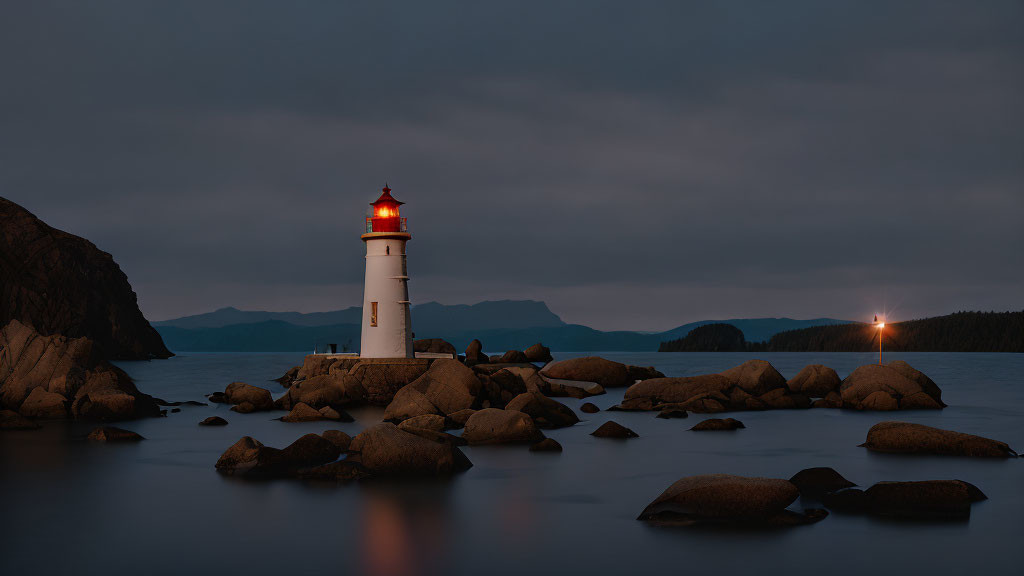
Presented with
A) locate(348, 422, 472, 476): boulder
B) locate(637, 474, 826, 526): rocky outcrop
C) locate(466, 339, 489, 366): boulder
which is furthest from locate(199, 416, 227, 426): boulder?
locate(466, 339, 489, 366): boulder

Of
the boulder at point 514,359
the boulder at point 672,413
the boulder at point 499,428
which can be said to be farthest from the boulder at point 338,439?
the boulder at point 514,359

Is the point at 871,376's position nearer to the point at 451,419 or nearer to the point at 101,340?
the point at 451,419

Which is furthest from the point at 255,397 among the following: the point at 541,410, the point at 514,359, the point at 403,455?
the point at 514,359

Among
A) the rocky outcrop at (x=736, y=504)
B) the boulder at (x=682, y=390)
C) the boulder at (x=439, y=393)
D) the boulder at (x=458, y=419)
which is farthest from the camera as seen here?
the boulder at (x=682, y=390)

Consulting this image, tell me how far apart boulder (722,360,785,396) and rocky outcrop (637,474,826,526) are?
85.5 feet

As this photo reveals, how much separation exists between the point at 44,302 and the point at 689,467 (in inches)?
3998

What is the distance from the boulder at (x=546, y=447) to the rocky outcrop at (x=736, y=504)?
9436 millimetres

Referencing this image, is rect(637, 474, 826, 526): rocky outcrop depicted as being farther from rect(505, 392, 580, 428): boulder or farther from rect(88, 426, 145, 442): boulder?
rect(88, 426, 145, 442): boulder

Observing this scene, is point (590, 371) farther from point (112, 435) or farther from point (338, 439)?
point (338, 439)

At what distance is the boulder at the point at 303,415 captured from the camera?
Answer: 107 ft

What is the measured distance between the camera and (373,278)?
38469 millimetres

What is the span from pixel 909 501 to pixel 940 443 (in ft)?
27.2

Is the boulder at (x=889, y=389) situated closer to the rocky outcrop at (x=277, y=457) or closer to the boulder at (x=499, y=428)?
the boulder at (x=499, y=428)

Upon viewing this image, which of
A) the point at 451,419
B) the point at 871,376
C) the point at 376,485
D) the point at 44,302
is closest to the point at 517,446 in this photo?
the point at 451,419
